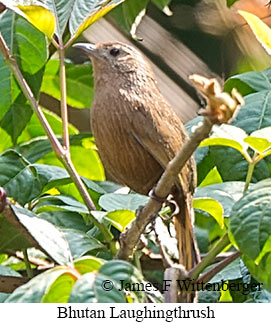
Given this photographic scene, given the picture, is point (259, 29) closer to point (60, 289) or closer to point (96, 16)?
point (96, 16)

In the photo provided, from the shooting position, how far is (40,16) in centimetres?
192

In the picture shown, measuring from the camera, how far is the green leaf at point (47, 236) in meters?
1.51

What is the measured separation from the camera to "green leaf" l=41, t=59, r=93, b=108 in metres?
2.72

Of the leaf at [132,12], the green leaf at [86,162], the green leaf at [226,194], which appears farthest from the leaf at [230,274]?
the leaf at [132,12]

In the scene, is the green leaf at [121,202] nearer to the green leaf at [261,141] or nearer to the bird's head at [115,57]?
the green leaf at [261,141]

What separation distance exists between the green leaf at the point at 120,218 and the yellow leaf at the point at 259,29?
46 cm

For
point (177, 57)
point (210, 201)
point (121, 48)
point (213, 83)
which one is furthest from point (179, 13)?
point (213, 83)

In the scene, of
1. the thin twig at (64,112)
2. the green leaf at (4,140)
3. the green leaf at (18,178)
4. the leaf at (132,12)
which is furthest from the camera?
the leaf at (132,12)

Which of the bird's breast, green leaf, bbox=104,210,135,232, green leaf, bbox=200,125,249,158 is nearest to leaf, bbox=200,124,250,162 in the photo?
green leaf, bbox=200,125,249,158

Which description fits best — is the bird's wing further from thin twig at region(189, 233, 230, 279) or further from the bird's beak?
thin twig at region(189, 233, 230, 279)

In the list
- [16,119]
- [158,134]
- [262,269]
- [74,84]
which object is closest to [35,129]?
[74,84]

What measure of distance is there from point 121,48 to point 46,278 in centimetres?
147

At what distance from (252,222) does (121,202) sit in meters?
0.40

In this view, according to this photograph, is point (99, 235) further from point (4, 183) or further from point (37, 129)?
point (37, 129)
